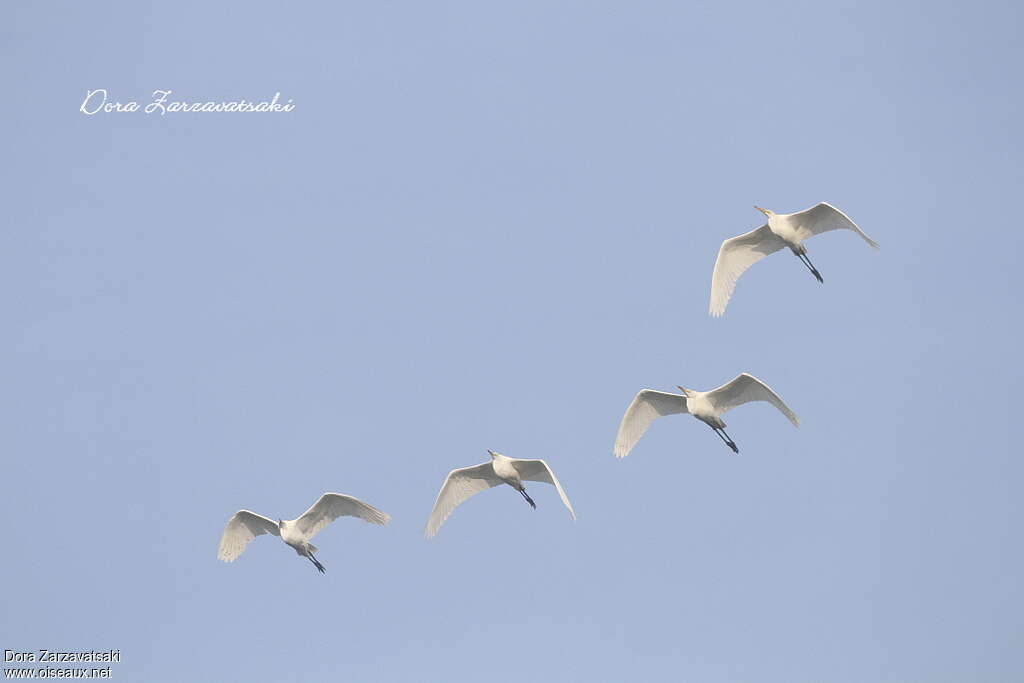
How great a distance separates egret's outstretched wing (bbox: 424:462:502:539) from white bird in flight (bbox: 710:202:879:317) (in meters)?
7.38

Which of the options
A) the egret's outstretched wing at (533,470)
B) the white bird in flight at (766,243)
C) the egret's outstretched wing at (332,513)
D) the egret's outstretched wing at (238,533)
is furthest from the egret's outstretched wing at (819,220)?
the egret's outstretched wing at (238,533)

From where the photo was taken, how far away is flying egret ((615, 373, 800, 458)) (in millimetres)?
44594

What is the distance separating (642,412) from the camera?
4669 cm

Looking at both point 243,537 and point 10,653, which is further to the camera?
point 243,537

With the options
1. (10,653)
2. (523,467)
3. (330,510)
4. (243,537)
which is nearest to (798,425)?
(523,467)

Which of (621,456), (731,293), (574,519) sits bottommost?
(574,519)

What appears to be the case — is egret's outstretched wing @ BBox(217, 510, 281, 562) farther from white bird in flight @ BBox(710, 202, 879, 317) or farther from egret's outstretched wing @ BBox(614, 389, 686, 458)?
white bird in flight @ BBox(710, 202, 879, 317)

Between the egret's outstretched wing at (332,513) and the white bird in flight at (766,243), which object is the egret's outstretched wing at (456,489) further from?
the white bird in flight at (766,243)

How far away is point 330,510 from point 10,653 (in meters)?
9.06

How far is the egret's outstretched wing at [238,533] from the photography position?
49094 millimetres

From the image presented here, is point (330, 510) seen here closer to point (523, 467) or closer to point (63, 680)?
point (523, 467)

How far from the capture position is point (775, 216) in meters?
45.6

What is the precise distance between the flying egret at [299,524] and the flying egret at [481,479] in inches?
73.7

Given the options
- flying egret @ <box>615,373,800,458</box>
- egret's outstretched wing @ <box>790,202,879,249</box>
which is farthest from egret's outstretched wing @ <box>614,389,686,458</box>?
egret's outstretched wing @ <box>790,202,879,249</box>
